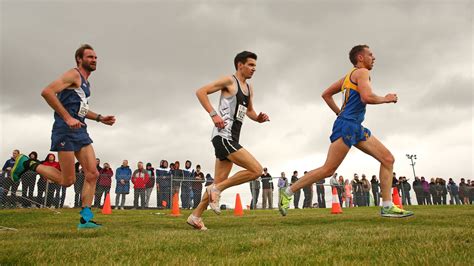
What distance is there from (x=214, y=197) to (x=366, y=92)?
281cm

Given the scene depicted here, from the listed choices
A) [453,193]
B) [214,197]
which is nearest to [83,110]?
[214,197]

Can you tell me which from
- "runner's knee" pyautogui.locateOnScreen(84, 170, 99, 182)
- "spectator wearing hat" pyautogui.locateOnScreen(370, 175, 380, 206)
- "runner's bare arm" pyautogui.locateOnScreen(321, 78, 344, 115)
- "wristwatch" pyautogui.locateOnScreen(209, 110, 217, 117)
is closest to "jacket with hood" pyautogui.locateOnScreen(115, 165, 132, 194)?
"runner's knee" pyautogui.locateOnScreen(84, 170, 99, 182)

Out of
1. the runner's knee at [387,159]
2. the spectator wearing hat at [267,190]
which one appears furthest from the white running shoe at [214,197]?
the spectator wearing hat at [267,190]

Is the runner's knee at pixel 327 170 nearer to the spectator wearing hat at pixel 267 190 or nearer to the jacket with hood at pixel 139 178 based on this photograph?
the jacket with hood at pixel 139 178

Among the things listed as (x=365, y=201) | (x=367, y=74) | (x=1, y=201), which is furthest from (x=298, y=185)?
(x=365, y=201)

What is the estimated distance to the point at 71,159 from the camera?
6.00 meters

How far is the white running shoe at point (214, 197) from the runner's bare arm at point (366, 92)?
2656 millimetres

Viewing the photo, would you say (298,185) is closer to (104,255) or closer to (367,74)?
(367,74)

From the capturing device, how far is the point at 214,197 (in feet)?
17.7

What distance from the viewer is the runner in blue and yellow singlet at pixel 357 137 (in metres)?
6.30

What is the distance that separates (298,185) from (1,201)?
1190 centimetres

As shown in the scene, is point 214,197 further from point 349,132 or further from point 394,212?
point 394,212

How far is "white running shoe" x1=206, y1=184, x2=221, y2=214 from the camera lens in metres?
5.37

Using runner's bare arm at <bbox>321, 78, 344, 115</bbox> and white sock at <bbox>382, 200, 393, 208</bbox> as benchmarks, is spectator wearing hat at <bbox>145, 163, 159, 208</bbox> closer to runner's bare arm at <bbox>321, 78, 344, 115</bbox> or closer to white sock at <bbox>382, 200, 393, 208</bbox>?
runner's bare arm at <bbox>321, 78, 344, 115</bbox>
